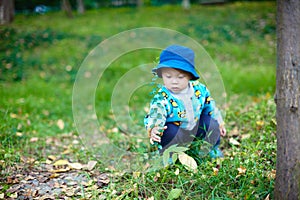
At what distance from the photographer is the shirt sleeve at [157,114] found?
2914 millimetres

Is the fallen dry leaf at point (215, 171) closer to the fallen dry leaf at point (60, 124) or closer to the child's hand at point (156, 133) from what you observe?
the child's hand at point (156, 133)

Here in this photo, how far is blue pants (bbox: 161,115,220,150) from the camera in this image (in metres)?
3.04

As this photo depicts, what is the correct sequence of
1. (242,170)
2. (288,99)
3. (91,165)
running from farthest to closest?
(91,165) < (242,170) < (288,99)

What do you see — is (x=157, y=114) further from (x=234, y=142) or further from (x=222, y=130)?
(x=234, y=142)

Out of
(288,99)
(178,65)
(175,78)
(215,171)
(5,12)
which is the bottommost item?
(215,171)

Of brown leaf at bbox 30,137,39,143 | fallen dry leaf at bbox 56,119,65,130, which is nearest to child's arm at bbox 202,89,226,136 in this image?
brown leaf at bbox 30,137,39,143

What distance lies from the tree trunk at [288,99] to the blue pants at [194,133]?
0.89 metres

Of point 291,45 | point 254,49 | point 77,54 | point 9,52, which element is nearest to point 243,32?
point 254,49

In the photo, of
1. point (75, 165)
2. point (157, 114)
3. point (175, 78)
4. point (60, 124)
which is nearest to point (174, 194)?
point (157, 114)

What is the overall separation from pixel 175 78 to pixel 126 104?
346 cm

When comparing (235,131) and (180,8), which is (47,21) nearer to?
(180,8)

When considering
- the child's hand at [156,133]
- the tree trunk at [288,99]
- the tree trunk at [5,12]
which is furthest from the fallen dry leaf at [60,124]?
the tree trunk at [5,12]

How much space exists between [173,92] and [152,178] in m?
0.71

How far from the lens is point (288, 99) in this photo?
2.20m
